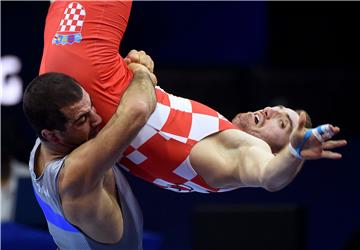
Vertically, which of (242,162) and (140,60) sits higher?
(140,60)

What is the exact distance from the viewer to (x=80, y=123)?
10.0 feet

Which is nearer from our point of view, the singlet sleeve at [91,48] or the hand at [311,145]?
the hand at [311,145]

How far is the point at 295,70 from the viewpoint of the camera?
17.6ft

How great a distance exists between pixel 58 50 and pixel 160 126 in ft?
1.46

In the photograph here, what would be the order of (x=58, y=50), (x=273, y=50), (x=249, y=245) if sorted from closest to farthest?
(x=58, y=50), (x=249, y=245), (x=273, y=50)

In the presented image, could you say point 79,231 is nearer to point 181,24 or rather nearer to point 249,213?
point 249,213

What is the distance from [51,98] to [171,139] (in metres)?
0.48

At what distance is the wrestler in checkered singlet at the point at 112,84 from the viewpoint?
3.22m

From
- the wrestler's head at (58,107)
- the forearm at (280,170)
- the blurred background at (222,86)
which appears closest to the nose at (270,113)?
→ the forearm at (280,170)

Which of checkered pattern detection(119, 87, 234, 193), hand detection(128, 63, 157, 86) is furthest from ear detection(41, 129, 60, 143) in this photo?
hand detection(128, 63, 157, 86)

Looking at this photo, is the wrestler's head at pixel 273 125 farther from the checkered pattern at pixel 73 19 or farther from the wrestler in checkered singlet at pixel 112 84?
the checkered pattern at pixel 73 19

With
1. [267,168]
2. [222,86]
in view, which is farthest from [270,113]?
[222,86]

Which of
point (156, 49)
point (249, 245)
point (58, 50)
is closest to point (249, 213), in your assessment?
point (249, 245)

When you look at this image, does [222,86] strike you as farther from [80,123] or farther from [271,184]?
[271,184]
